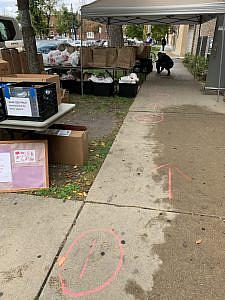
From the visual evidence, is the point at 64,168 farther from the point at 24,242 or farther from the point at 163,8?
the point at 163,8

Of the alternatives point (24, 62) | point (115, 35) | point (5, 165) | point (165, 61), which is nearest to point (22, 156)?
point (5, 165)

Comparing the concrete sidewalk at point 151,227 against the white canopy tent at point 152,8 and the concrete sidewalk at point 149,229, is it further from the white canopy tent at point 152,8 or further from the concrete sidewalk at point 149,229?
the white canopy tent at point 152,8

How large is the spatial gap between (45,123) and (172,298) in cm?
197

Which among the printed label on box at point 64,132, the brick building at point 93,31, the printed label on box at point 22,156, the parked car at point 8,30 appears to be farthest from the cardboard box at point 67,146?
the brick building at point 93,31

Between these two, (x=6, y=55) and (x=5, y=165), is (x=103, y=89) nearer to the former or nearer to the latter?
(x=6, y=55)

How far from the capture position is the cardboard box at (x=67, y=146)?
11.5ft

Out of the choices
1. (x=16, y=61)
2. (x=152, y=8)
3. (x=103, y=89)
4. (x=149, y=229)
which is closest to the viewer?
(x=149, y=229)

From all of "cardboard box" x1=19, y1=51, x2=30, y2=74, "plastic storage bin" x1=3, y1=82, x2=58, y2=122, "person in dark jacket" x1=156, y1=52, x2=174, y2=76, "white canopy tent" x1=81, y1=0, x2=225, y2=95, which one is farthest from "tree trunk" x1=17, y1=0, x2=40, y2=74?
"person in dark jacket" x1=156, y1=52, x2=174, y2=76

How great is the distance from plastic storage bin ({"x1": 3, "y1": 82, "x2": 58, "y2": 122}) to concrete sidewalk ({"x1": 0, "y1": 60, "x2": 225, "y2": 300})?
1.05 m

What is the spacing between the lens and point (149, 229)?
8.18 feet

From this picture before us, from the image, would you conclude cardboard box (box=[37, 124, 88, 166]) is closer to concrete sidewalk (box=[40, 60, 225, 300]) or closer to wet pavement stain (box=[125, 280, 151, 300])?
concrete sidewalk (box=[40, 60, 225, 300])

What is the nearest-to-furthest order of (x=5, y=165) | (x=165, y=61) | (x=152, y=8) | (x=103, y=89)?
(x=5, y=165) → (x=152, y=8) → (x=103, y=89) → (x=165, y=61)

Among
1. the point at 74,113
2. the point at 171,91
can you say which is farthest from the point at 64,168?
the point at 171,91

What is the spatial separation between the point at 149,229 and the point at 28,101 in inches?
68.3
